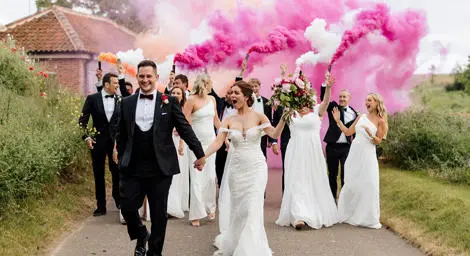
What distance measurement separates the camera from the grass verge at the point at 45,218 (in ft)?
24.3

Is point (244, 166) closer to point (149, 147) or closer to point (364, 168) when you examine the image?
point (149, 147)

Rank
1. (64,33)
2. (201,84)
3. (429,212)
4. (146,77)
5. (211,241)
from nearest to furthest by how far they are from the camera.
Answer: (146,77)
(211,241)
(429,212)
(201,84)
(64,33)

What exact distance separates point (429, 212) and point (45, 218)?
19.3 ft

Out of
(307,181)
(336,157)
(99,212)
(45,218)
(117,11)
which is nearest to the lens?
(45,218)

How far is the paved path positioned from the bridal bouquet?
186 cm

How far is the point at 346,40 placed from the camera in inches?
648

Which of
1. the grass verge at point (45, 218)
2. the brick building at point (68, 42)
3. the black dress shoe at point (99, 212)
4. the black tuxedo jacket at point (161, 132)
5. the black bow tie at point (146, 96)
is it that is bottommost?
the black dress shoe at point (99, 212)

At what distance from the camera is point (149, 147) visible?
6.66 metres

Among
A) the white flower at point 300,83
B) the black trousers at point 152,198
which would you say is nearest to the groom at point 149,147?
the black trousers at point 152,198

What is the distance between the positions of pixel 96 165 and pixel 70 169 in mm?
2030

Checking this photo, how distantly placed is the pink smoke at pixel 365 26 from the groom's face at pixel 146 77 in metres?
10.3

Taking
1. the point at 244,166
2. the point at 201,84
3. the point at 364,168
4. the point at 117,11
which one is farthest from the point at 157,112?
the point at 117,11

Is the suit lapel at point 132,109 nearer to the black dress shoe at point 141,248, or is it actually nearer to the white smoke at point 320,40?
the black dress shoe at point 141,248

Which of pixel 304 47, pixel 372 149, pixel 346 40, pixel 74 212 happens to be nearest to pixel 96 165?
pixel 74 212
